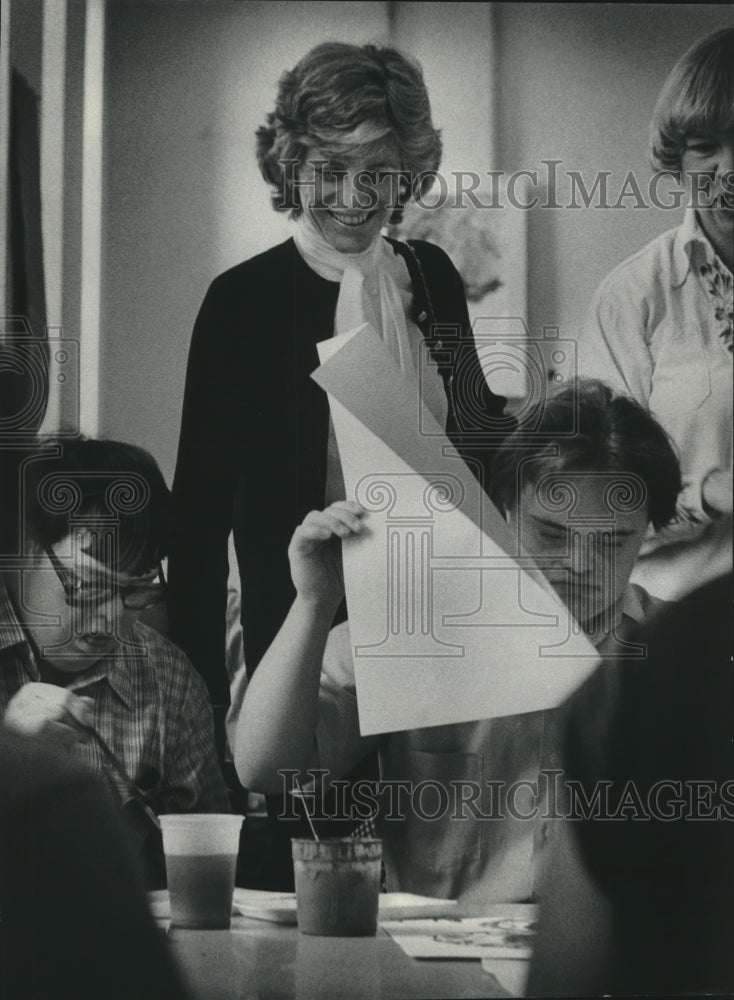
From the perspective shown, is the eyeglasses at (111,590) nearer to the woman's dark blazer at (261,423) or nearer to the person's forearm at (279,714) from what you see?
the woman's dark blazer at (261,423)

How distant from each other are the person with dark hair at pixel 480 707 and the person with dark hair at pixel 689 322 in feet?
0.20

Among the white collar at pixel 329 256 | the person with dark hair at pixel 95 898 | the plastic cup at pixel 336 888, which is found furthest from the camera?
the white collar at pixel 329 256

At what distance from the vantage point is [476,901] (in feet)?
6.39

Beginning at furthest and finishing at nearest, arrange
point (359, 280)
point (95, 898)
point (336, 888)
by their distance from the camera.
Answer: point (359, 280) → point (336, 888) → point (95, 898)

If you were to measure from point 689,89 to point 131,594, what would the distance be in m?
1.18

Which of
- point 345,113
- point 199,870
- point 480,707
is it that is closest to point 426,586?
point 480,707

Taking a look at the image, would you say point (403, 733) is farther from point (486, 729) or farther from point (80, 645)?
point (80, 645)

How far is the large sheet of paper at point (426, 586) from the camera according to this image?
6.42ft

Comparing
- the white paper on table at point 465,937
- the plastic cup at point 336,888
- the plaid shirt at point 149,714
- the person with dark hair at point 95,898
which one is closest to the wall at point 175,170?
the plaid shirt at point 149,714

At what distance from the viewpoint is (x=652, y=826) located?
1.99 m

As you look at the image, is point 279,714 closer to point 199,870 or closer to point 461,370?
point 199,870

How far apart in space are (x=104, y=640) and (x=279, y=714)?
29cm

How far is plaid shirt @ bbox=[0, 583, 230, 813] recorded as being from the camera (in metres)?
1.95

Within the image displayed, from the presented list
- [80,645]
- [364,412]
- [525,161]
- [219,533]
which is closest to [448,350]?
[364,412]
